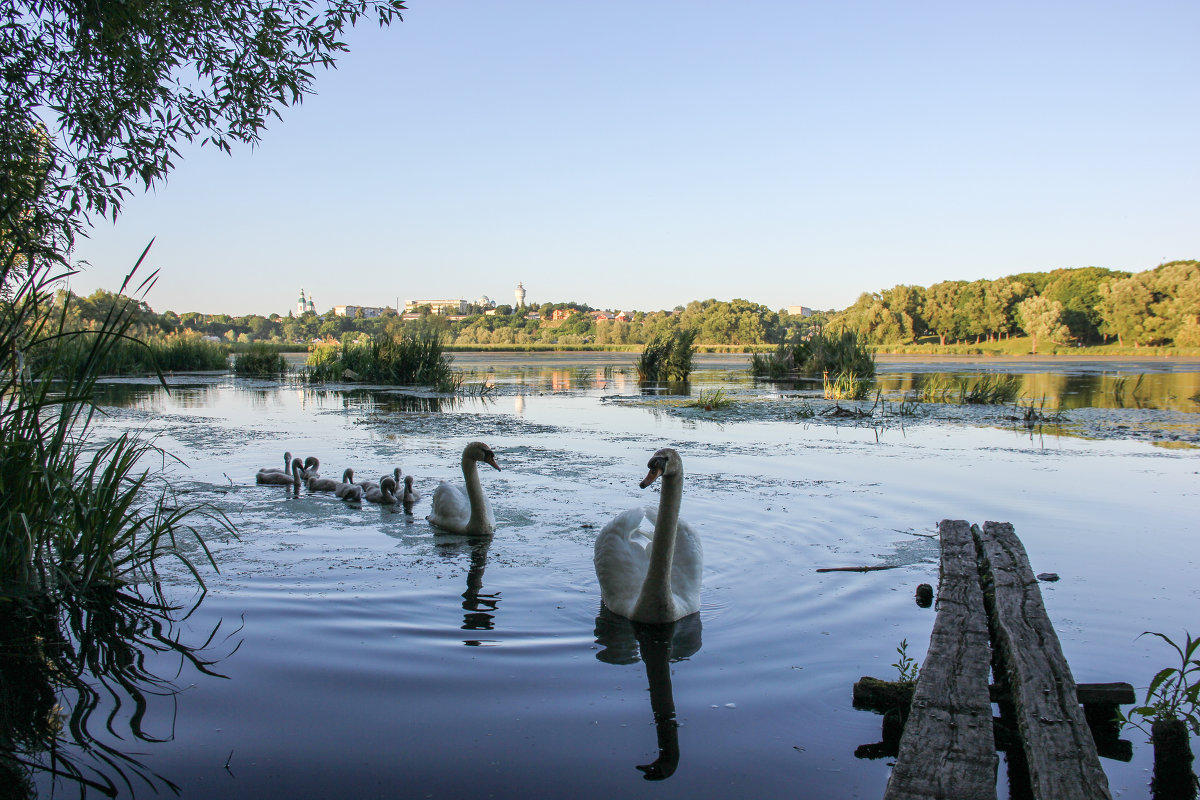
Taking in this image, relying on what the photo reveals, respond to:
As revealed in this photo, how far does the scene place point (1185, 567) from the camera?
217 inches

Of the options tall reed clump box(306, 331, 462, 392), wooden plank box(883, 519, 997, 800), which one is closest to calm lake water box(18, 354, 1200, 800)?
wooden plank box(883, 519, 997, 800)

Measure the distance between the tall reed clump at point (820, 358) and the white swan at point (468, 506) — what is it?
18319 mm

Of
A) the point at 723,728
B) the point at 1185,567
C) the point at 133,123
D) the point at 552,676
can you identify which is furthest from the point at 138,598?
the point at 1185,567

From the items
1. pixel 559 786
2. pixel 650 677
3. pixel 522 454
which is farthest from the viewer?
pixel 522 454

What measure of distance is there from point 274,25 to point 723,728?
21.7 ft

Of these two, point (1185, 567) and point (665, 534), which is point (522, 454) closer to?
point (665, 534)

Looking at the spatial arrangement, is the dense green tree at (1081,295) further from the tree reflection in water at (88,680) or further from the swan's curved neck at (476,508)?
the tree reflection in water at (88,680)

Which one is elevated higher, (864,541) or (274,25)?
(274,25)

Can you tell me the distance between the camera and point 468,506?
267 inches

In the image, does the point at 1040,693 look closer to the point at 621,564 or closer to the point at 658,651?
the point at 658,651

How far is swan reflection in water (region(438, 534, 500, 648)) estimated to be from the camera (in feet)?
14.5

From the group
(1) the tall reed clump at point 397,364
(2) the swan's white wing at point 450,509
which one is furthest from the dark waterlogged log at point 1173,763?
(1) the tall reed clump at point 397,364

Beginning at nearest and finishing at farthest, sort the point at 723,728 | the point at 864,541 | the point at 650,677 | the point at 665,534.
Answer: the point at 723,728
the point at 650,677
the point at 665,534
the point at 864,541

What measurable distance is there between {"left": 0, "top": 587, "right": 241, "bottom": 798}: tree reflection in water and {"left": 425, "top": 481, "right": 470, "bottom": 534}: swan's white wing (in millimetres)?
2250
